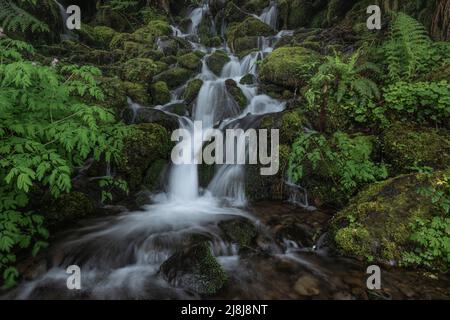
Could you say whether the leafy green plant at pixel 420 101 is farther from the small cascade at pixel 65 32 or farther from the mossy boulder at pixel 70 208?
the small cascade at pixel 65 32

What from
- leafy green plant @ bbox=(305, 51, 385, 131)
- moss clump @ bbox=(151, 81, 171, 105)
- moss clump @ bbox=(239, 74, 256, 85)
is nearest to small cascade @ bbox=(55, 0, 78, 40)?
moss clump @ bbox=(151, 81, 171, 105)

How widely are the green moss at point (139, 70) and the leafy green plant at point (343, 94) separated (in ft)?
17.3

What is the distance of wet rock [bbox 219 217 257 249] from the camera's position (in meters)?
4.71

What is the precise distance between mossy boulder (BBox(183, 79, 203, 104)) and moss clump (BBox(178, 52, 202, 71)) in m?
1.32

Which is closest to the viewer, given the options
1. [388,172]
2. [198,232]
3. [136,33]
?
[198,232]

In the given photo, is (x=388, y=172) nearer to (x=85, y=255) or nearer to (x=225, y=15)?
(x=85, y=255)

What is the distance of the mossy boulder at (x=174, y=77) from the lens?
32.1ft

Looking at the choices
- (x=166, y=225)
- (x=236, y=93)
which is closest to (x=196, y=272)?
(x=166, y=225)

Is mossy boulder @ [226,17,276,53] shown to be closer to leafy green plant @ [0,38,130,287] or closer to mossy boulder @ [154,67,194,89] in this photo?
mossy boulder @ [154,67,194,89]

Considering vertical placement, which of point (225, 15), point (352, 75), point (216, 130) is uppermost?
point (225, 15)

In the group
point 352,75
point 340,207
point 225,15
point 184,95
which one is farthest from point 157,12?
point 340,207

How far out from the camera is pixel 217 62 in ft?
35.8

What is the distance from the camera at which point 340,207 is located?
5637 mm
